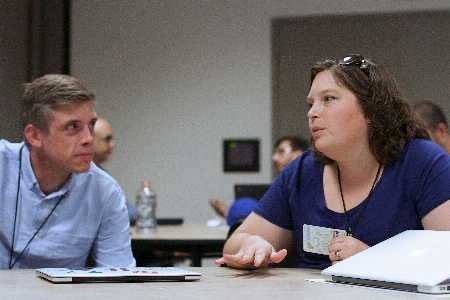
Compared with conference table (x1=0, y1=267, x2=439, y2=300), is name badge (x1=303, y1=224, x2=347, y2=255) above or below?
above

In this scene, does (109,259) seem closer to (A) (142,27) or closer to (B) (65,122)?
(B) (65,122)

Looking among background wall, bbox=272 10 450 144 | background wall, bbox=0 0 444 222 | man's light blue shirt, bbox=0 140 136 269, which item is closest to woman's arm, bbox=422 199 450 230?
man's light blue shirt, bbox=0 140 136 269

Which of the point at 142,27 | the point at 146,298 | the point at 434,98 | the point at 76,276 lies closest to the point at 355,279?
the point at 146,298

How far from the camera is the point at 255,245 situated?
1528mm

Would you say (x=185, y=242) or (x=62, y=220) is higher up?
(x=62, y=220)

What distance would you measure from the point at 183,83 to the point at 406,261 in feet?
15.1

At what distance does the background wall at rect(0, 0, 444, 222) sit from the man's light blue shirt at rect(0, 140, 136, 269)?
347 centimetres

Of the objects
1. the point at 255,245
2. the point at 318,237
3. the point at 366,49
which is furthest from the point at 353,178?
the point at 366,49

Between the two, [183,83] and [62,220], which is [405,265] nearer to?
[62,220]

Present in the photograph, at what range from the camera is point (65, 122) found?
81.0 inches

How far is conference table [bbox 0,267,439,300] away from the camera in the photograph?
1.07 meters

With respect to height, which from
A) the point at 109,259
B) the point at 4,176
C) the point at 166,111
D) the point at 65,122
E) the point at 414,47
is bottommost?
the point at 109,259

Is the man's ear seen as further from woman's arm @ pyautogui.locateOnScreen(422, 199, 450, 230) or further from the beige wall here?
the beige wall

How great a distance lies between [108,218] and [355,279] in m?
1.08
